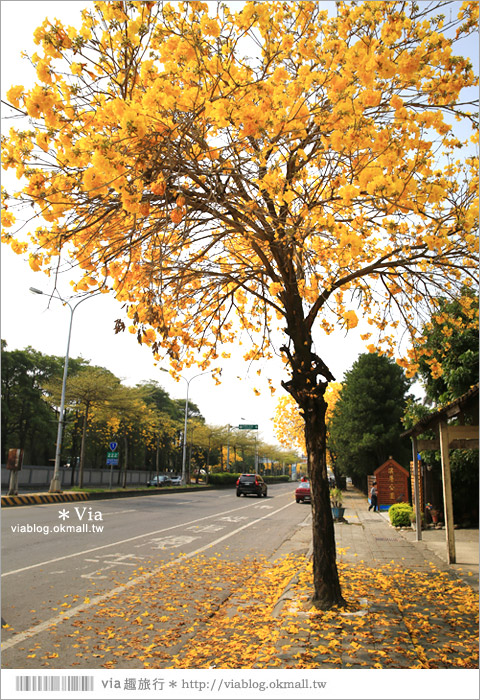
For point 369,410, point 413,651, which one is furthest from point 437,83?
point 369,410

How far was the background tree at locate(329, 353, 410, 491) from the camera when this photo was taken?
2755 cm

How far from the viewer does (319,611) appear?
194 inches

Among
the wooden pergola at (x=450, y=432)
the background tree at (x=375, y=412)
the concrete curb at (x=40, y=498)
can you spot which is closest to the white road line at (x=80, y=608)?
the wooden pergola at (x=450, y=432)

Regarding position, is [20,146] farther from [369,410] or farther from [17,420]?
[17,420]

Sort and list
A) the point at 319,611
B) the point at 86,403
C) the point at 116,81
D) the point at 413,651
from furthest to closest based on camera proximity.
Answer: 1. the point at 86,403
2. the point at 319,611
3. the point at 413,651
4. the point at 116,81

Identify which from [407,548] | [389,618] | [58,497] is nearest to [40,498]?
[58,497]

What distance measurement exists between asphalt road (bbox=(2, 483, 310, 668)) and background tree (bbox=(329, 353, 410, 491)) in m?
12.1

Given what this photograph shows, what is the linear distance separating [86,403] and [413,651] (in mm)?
22716

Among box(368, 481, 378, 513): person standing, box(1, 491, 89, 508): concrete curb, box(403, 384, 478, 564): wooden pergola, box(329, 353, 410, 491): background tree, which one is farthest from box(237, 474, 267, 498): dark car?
box(403, 384, 478, 564): wooden pergola

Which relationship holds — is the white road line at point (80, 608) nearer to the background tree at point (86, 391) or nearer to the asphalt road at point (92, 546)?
the asphalt road at point (92, 546)

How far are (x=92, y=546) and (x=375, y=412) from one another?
21.8 m

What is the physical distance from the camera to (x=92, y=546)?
30.2ft

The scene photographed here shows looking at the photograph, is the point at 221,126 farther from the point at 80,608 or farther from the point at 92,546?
the point at 92,546

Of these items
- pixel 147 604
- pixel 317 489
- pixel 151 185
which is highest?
pixel 151 185
